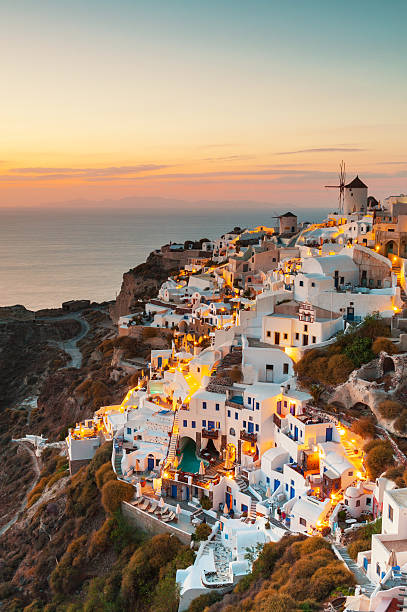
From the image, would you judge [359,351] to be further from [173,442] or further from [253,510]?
[173,442]

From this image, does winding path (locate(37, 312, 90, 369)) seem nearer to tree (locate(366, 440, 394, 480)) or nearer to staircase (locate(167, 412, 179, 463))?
staircase (locate(167, 412, 179, 463))

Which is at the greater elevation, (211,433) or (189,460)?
(211,433)

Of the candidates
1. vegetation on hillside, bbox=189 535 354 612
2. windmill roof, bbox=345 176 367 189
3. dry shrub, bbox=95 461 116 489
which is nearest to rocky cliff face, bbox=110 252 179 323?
windmill roof, bbox=345 176 367 189

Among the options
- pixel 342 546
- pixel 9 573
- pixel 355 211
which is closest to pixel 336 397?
pixel 342 546

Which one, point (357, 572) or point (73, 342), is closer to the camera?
point (357, 572)

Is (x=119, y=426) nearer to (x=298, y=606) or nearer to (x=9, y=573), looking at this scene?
(x=9, y=573)

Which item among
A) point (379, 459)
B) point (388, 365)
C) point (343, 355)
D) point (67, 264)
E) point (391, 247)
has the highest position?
point (391, 247)

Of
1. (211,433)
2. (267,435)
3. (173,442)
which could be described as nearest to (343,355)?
(267,435)
